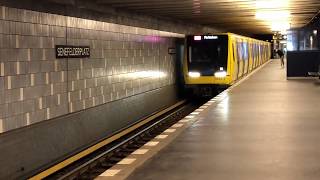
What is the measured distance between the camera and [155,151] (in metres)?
7.09

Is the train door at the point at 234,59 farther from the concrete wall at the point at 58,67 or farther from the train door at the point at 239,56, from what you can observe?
the concrete wall at the point at 58,67

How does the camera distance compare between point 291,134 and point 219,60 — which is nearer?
point 291,134

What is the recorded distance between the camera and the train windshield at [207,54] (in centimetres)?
2117

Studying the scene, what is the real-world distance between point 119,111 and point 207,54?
7377 millimetres

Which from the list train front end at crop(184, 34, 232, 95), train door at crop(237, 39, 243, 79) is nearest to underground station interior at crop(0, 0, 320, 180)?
train front end at crop(184, 34, 232, 95)

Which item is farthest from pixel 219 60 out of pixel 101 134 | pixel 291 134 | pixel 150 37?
pixel 291 134

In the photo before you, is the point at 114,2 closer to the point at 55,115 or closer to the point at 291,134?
the point at 55,115

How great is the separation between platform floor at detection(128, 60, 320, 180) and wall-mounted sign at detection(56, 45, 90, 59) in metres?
3.27

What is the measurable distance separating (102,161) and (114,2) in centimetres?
408

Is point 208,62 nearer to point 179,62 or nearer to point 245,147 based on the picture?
point 179,62

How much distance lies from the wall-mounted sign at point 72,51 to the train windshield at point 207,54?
30.5 ft

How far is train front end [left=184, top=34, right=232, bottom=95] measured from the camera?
69.5 ft

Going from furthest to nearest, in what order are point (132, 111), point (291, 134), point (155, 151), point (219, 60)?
point (219, 60), point (132, 111), point (291, 134), point (155, 151)

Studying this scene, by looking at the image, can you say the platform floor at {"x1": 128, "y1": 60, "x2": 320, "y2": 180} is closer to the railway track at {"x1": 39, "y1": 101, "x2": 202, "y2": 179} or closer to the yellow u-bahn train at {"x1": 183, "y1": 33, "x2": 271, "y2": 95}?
the railway track at {"x1": 39, "y1": 101, "x2": 202, "y2": 179}
